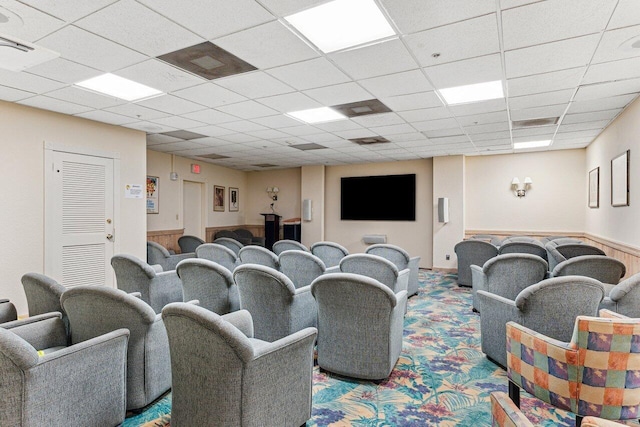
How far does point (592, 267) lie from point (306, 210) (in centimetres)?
725

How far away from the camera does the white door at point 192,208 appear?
9039 mm

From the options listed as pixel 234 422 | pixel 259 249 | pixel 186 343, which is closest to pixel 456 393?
pixel 234 422

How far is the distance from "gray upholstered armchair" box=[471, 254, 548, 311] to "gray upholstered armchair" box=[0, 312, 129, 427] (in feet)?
12.4

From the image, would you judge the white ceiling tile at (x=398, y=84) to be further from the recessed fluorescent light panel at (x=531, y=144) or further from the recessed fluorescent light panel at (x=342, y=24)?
the recessed fluorescent light panel at (x=531, y=144)

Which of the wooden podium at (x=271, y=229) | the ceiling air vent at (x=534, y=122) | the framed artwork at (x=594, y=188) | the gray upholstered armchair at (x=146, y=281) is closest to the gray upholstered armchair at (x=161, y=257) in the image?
the gray upholstered armchair at (x=146, y=281)

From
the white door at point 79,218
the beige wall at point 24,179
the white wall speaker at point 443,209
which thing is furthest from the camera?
the white wall speaker at point 443,209

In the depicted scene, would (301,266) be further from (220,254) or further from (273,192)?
(273,192)

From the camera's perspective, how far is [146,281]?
12.6 feet

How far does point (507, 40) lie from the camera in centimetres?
286

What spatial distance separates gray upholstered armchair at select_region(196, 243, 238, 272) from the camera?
523 centimetres

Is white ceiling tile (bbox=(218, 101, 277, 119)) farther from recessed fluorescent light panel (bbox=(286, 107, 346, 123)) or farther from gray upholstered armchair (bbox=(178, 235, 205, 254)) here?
gray upholstered armchair (bbox=(178, 235, 205, 254))

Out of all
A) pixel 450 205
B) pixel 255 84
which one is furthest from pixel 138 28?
pixel 450 205

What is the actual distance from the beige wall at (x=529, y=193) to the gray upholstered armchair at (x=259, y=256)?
5.79m

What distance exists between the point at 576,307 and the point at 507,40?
83.5 inches
